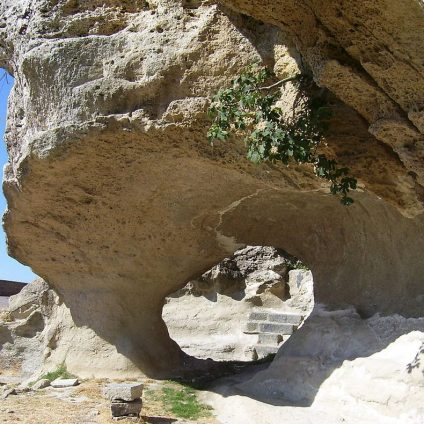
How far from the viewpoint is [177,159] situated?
6625mm

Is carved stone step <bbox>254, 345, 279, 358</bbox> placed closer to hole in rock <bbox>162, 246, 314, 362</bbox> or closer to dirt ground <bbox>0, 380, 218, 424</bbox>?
hole in rock <bbox>162, 246, 314, 362</bbox>

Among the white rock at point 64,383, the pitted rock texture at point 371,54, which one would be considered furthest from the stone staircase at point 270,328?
the pitted rock texture at point 371,54

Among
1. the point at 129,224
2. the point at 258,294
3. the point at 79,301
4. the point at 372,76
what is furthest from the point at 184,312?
the point at 372,76

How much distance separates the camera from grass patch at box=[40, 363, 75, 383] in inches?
322

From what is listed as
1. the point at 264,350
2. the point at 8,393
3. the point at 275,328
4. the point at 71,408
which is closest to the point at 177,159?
the point at 71,408

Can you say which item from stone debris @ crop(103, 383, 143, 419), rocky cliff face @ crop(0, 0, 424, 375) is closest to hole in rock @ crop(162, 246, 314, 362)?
rocky cliff face @ crop(0, 0, 424, 375)

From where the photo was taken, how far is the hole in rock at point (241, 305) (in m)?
11.5

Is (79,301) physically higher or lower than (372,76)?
lower

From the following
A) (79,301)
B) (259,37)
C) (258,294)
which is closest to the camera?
(259,37)

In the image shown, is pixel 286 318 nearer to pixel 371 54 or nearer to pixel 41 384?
pixel 41 384

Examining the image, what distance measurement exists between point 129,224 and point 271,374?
8.40ft

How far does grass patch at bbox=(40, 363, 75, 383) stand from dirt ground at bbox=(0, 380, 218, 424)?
0.48m

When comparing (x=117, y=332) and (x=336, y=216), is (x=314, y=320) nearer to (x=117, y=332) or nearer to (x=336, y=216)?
(x=336, y=216)

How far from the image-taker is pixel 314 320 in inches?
293
